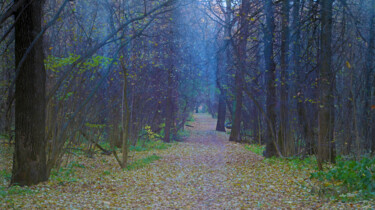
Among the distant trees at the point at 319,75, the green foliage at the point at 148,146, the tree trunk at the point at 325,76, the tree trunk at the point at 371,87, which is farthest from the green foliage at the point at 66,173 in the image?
the tree trunk at the point at 371,87

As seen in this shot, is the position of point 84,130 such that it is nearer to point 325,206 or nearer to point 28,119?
point 28,119

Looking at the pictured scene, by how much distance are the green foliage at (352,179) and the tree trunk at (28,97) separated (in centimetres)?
561

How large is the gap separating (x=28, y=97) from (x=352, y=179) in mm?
6166

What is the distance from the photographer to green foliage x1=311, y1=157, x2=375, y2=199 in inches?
209

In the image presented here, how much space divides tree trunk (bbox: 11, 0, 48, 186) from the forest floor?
467 mm

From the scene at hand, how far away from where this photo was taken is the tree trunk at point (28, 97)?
6.38 meters

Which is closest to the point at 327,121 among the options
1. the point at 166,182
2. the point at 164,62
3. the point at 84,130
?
the point at 166,182

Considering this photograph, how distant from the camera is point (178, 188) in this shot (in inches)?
278

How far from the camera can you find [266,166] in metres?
9.05

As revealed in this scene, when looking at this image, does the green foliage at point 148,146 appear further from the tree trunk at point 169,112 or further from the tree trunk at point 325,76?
the tree trunk at point 325,76

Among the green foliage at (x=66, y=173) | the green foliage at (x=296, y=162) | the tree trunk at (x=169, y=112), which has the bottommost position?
the green foliage at (x=66, y=173)

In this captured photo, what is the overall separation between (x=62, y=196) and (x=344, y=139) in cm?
726

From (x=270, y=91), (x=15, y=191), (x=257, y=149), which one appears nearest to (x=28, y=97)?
(x=15, y=191)

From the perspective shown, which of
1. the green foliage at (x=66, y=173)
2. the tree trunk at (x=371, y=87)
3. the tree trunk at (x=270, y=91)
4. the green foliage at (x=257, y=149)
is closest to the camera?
the green foliage at (x=66, y=173)
